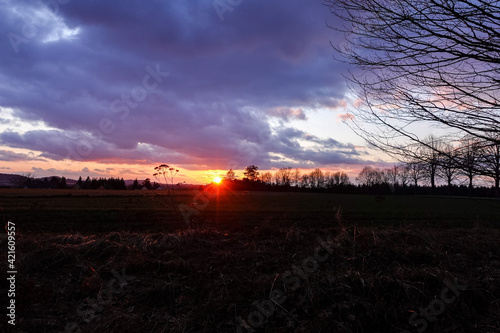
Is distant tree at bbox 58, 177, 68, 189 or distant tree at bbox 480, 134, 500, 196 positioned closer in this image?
distant tree at bbox 480, 134, 500, 196

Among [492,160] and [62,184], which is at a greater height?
[492,160]

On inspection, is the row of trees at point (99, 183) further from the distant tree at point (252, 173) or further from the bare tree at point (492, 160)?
the bare tree at point (492, 160)

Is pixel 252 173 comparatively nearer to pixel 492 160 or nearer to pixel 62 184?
pixel 62 184

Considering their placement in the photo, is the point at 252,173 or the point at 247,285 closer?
the point at 247,285

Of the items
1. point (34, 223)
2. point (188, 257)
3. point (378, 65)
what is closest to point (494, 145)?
point (378, 65)

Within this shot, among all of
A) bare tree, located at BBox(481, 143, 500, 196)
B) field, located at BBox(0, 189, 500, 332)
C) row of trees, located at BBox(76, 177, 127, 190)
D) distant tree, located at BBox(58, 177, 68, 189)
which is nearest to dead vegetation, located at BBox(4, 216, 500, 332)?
field, located at BBox(0, 189, 500, 332)

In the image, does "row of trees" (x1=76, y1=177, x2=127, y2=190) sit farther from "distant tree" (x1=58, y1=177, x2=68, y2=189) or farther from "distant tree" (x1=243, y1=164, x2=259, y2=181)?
"distant tree" (x1=243, y1=164, x2=259, y2=181)

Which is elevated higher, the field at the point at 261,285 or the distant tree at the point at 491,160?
the distant tree at the point at 491,160

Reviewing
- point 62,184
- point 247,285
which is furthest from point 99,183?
point 247,285

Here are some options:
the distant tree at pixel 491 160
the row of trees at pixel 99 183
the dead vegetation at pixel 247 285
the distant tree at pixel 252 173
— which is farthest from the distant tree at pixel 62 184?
the distant tree at pixel 491 160

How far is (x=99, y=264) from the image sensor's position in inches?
195

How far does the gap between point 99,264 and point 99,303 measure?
1.30 meters

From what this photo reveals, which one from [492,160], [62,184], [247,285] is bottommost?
[62,184]

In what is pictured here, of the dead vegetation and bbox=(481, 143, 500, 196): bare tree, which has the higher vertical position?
bbox=(481, 143, 500, 196): bare tree
